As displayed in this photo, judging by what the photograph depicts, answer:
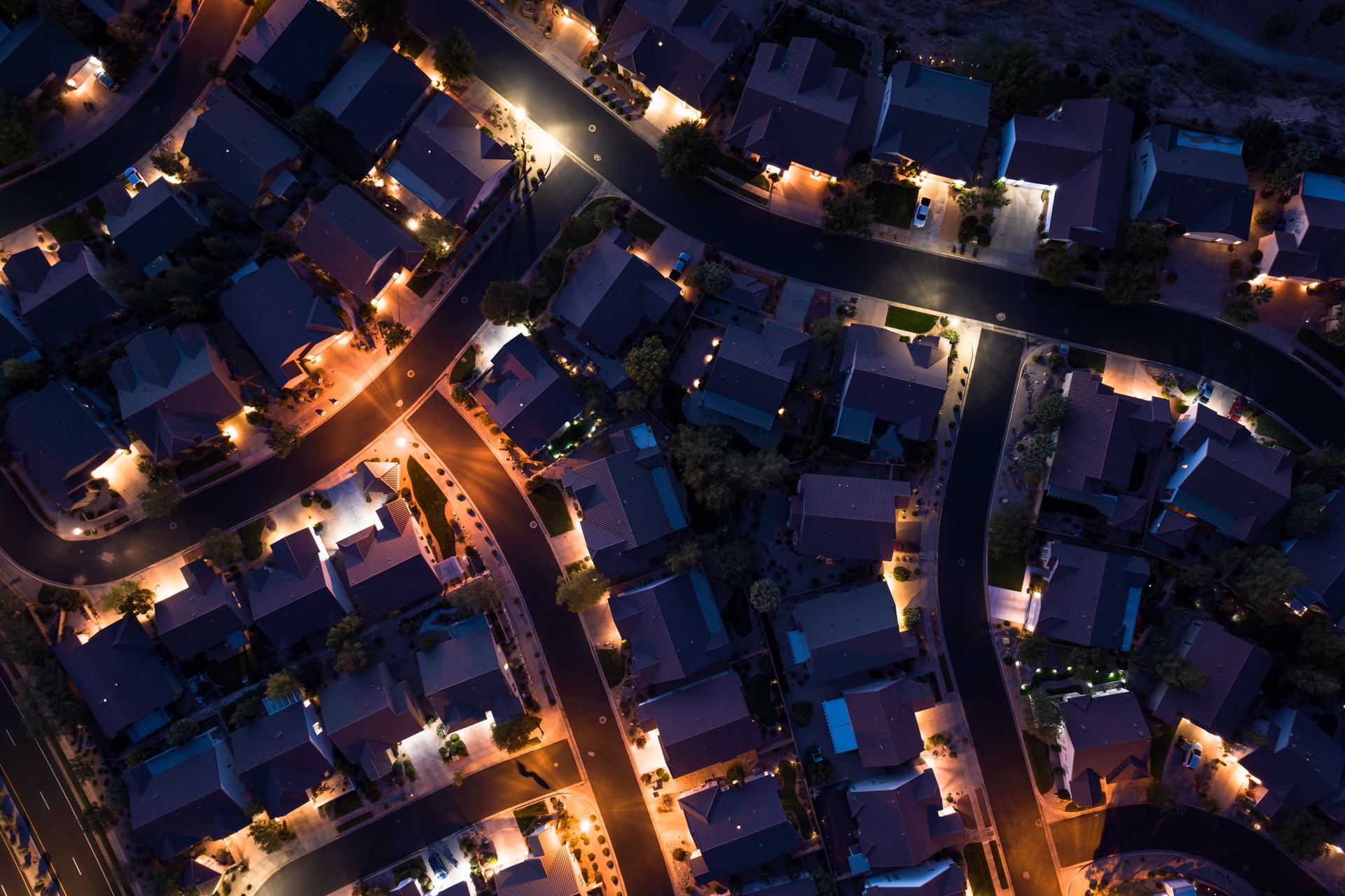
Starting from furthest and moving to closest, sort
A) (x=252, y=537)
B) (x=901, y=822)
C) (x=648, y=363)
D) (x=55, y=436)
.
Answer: (x=252, y=537) → (x=648, y=363) → (x=55, y=436) → (x=901, y=822)


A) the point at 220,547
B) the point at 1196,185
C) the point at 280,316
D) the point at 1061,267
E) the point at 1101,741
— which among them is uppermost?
the point at 280,316

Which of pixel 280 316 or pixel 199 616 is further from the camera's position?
pixel 280 316

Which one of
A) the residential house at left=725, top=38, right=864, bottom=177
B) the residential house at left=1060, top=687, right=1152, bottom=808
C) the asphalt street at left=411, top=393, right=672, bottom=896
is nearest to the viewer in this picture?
the residential house at left=1060, top=687, right=1152, bottom=808

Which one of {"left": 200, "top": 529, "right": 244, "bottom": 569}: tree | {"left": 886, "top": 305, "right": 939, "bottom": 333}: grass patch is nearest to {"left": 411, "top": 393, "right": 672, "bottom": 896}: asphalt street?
{"left": 200, "top": 529, "right": 244, "bottom": 569}: tree

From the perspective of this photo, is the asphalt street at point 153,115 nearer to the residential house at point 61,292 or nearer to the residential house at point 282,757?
the residential house at point 61,292

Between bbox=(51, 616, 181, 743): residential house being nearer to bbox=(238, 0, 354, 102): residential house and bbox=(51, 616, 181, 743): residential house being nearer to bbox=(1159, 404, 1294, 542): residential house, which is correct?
bbox=(238, 0, 354, 102): residential house

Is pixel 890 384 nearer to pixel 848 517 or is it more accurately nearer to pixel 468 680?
pixel 848 517

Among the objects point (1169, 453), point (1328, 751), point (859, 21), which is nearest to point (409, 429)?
point (859, 21)

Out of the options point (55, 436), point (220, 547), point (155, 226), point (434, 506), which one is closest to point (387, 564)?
point (434, 506)
